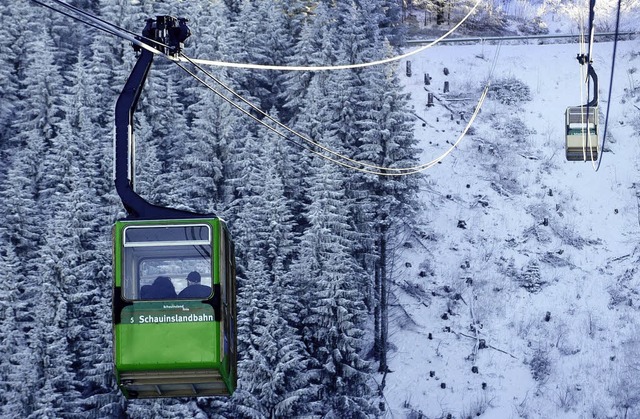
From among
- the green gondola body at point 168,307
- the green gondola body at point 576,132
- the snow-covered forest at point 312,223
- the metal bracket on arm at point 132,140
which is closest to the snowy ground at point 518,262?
the snow-covered forest at point 312,223

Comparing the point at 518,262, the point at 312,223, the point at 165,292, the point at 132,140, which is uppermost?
the point at 132,140

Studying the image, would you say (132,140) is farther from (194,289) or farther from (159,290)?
(194,289)

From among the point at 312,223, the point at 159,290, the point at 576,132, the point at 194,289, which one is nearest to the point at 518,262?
the point at 312,223

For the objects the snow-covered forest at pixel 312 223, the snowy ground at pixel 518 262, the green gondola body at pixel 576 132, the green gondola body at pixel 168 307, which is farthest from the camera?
the snowy ground at pixel 518 262

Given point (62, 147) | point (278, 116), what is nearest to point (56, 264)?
point (62, 147)

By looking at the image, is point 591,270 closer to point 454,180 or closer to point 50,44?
point 454,180

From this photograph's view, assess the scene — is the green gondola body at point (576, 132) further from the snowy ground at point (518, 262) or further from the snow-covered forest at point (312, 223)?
the snowy ground at point (518, 262)
